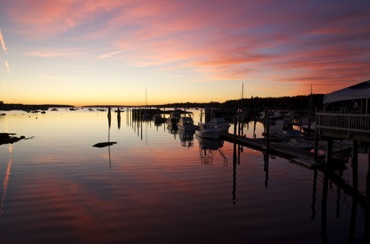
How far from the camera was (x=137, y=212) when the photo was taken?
1706 cm

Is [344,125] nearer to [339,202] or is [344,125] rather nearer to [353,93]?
[353,93]

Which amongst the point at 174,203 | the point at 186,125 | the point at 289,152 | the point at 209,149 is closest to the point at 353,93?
the point at 289,152

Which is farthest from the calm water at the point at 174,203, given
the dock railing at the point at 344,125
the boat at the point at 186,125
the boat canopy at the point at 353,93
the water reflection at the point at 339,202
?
the boat at the point at 186,125

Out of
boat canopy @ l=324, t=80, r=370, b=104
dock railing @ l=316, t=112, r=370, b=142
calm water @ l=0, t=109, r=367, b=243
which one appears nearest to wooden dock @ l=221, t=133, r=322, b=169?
calm water @ l=0, t=109, r=367, b=243

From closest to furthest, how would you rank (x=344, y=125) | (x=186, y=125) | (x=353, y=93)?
(x=344, y=125)
(x=353, y=93)
(x=186, y=125)

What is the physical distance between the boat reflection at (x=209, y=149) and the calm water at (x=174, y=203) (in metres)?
1.80

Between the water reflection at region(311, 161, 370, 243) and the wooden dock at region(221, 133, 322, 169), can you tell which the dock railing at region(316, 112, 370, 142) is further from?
the wooden dock at region(221, 133, 322, 169)

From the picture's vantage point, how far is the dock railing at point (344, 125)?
18.2 metres

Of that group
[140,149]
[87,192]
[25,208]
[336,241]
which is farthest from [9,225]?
[140,149]

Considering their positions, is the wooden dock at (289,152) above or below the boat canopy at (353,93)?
below

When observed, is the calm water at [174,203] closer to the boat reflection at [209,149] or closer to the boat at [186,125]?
the boat reflection at [209,149]

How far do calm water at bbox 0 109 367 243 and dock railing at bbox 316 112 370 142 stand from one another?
3759mm

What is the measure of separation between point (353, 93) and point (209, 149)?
23892 millimetres

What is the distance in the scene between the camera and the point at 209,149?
4250cm
